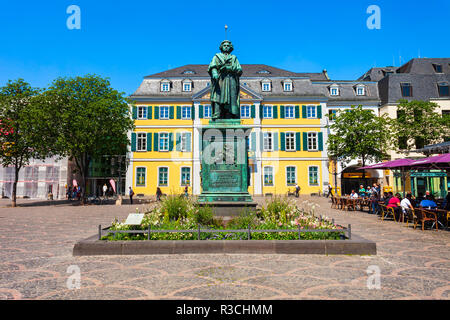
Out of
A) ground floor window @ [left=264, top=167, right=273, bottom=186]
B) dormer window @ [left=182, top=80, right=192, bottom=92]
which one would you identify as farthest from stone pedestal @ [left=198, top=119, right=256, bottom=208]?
dormer window @ [left=182, top=80, right=192, bottom=92]

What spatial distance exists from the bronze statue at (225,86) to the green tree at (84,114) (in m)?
15.5

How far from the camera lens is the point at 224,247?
6.31 metres

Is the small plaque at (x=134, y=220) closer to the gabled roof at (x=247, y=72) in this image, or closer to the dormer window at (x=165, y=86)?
the dormer window at (x=165, y=86)

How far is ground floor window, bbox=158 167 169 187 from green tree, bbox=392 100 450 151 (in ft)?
76.2

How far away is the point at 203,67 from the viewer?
4381 cm

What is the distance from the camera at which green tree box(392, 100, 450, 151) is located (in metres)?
32.3

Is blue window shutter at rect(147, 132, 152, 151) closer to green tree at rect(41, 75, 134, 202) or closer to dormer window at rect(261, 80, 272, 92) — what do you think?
green tree at rect(41, 75, 134, 202)

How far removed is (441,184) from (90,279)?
83.7 feet

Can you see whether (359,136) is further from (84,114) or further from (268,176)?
(84,114)

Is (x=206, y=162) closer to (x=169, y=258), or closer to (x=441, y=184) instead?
(x=169, y=258)

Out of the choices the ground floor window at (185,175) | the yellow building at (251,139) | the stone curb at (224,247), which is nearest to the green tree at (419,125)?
the yellow building at (251,139)

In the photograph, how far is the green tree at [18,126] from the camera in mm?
22656

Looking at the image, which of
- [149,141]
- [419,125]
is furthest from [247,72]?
[419,125]
